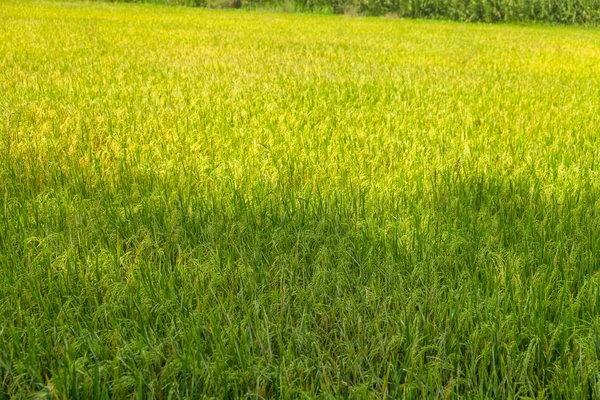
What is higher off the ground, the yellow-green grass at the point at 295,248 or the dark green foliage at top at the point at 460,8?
the dark green foliage at top at the point at 460,8

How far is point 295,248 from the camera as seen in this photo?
2443mm

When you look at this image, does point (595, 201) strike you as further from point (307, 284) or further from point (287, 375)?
point (287, 375)

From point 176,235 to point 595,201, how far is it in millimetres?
1914

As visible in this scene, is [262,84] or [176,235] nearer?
A: [176,235]

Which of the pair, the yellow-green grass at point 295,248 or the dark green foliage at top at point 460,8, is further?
the dark green foliage at top at point 460,8

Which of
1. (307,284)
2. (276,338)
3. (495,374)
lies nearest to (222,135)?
(307,284)

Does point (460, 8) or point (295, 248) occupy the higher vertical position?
point (460, 8)

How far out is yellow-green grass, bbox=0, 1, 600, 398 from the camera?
5.61ft

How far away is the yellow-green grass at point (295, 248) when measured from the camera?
5.61ft

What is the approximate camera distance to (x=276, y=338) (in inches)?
73.3

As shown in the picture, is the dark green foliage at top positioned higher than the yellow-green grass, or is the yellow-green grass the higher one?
the dark green foliage at top

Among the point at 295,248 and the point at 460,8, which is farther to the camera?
the point at 460,8

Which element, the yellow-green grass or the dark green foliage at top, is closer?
the yellow-green grass

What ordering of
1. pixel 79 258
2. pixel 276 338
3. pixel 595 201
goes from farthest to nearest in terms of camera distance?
pixel 595 201
pixel 79 258
pixel 276 338
